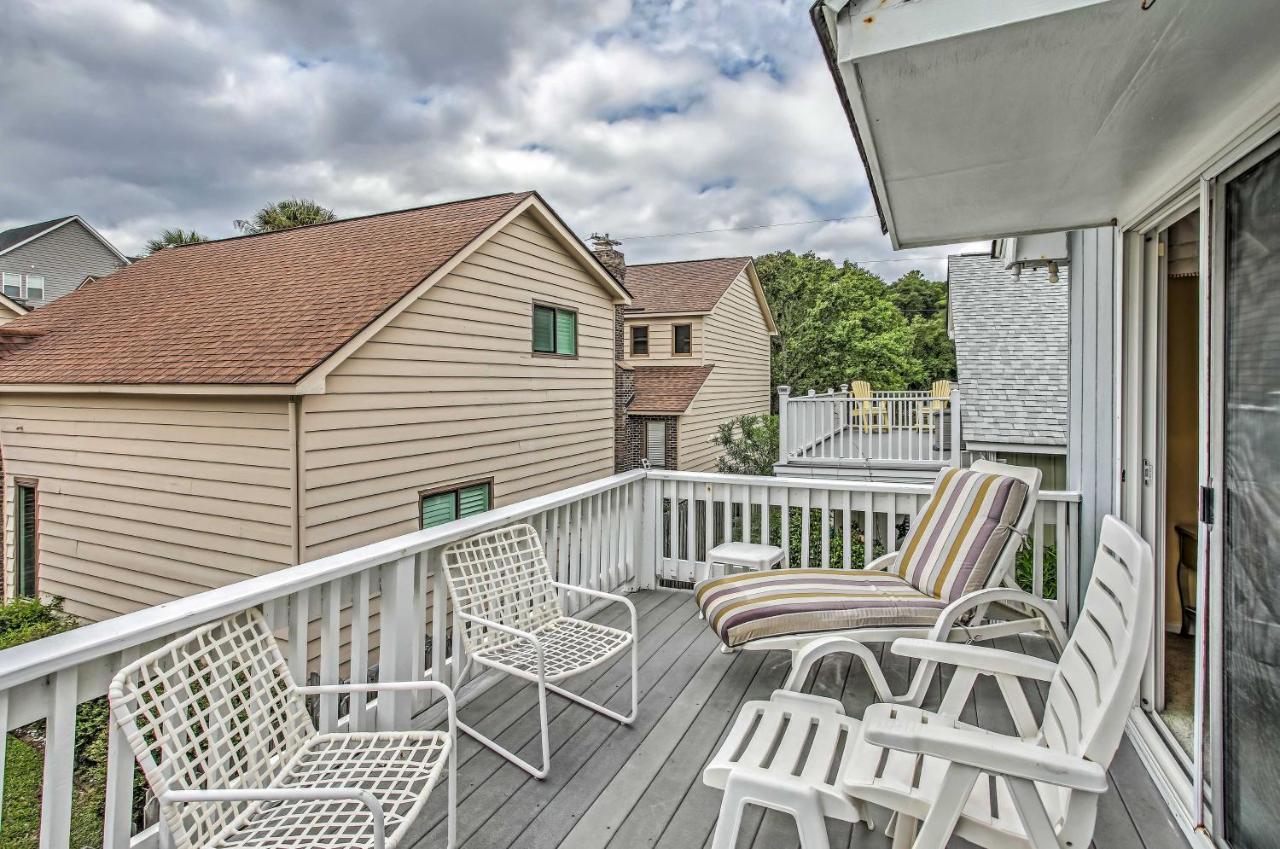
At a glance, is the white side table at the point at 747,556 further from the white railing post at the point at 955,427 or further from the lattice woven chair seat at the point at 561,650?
the white railing post at the point at 955,427

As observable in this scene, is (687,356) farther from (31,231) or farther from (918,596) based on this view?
(31,231)

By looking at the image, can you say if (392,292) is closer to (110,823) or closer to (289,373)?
(289,373)

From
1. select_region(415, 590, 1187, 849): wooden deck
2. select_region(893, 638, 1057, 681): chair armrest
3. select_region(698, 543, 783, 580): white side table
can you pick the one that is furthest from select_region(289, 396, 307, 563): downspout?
select_region(893, 638, 1057, 681): chair armrest

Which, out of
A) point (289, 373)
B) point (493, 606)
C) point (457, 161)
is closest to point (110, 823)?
point (493, 606)

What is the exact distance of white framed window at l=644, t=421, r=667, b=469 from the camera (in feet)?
48.2

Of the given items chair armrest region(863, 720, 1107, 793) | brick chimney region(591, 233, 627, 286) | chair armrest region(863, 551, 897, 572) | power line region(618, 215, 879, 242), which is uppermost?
power line region(618, 215, 879, 242)

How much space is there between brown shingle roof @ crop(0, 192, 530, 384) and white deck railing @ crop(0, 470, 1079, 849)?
3620 mm

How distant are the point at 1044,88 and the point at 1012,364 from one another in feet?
32.2

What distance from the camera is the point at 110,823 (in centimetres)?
161

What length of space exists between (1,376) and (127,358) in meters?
2.43

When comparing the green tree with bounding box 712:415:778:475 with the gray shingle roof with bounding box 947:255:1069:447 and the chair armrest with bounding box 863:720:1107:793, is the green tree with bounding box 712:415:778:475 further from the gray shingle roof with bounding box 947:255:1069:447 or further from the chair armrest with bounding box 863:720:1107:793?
the chair armrest with bounding box 863:720:1107:793

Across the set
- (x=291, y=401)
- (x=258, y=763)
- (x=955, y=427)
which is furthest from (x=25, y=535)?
(x=955, y=427)

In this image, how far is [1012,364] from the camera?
10.2 m

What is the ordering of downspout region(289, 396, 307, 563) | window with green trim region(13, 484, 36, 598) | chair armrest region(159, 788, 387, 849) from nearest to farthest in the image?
chair armrest region(159, 788, 387, 849) < downspout region(289, 396, 307, 563) < window with green trim region(13, 484, 36, 598)
